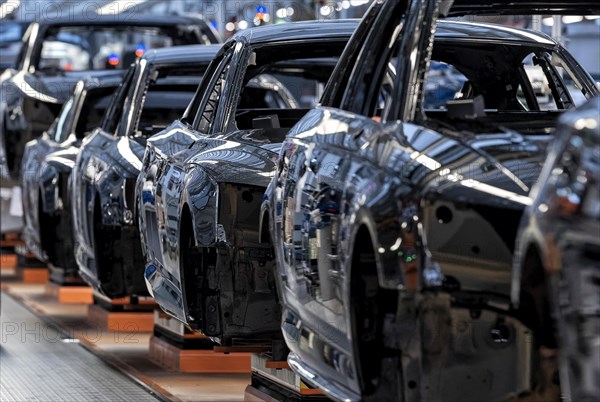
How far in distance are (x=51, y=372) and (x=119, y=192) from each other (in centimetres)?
116

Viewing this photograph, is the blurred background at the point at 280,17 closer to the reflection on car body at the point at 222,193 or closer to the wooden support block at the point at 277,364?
the reflection on car body at the point at 222,193

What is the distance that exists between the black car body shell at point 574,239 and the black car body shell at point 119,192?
6601 millimetres

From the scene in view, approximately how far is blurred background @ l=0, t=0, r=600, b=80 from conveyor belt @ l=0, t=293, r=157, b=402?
11.4ft

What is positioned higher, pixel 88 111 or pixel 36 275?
pixel 88 111

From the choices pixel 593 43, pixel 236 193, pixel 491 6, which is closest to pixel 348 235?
pixel 491 6

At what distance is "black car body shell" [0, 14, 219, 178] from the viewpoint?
1566 centimetres

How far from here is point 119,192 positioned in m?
10.1

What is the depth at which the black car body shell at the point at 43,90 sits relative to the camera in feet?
51.4

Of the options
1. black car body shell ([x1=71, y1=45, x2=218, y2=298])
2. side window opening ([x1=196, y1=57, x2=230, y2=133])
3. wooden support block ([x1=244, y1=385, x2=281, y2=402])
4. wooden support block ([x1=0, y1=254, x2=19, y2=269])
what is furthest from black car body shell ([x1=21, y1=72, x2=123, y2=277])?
wooden support block ([x1=244, y1=385, x2=281, y2=402])

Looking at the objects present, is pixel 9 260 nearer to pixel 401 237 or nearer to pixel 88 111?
pixel 88 111

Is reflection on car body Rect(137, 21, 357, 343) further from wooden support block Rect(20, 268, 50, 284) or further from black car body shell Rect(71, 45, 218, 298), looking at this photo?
wooden support block Rect(20, 268, 50, 284)

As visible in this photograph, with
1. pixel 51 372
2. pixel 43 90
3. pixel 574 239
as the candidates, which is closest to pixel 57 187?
pixel 51 372

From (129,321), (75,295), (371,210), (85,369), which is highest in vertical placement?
(371,210)

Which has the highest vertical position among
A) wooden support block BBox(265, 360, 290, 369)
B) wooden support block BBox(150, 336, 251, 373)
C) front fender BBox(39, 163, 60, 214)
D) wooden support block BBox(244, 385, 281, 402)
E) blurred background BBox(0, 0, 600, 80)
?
blurred background BBox(0, 0, 600, 80)
